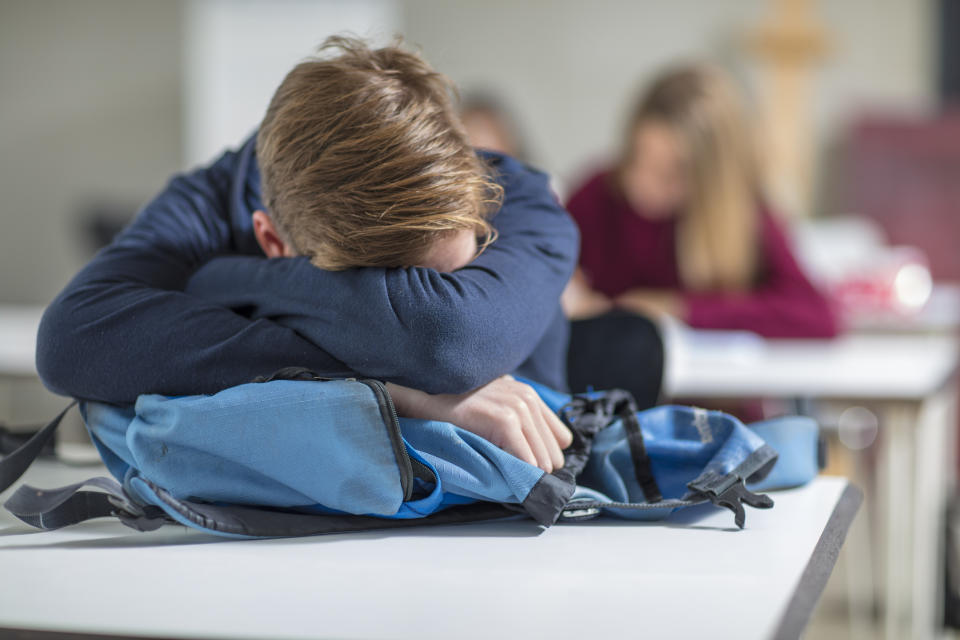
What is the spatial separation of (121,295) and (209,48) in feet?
12.9

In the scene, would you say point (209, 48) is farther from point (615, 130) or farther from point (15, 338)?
point (15, 338)

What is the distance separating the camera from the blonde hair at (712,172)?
1.84 metres

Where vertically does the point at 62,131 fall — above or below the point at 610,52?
below

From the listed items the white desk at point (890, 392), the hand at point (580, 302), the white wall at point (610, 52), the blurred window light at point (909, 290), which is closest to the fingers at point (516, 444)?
the white desk at point (890, 392)

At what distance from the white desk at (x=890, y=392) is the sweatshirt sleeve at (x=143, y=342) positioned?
1.56ft

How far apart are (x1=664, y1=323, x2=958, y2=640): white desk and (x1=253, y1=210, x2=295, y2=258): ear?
425 mm

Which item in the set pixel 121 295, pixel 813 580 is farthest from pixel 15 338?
pixel 813 580

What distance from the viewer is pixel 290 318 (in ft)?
2.29

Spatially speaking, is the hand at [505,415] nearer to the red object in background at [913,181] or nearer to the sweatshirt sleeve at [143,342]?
the sweatshirt sleeve at [143,342]

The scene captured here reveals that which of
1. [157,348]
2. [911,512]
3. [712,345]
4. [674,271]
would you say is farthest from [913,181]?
[157,348]

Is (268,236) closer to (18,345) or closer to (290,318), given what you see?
(290,318)

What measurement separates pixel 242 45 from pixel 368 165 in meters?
3.93

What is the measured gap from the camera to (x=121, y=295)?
724mm

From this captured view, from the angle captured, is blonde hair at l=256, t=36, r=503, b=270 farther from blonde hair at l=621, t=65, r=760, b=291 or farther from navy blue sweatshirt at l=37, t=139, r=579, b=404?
blonde hair at l=621, t=65, r=760, b=291
